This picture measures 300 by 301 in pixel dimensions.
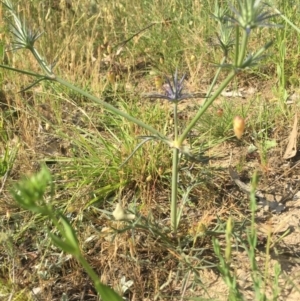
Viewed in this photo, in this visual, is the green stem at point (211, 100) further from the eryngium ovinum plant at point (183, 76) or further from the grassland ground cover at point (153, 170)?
the grassland ground cover at point (153, 170)

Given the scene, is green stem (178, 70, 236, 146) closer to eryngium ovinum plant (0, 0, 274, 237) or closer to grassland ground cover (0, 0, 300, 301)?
eryngium ovinum plant (0, 0, 274, 237)

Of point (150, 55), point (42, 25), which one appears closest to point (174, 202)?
point (150, 55)

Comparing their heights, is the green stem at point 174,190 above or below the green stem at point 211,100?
below

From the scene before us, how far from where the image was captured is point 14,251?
1.51m

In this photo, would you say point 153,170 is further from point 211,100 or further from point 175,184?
point 211,100

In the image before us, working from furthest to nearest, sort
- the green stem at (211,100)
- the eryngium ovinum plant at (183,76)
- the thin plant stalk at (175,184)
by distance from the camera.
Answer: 1. the thin plant stalk at (175,184)
2. the green stem at (211,100)
3. the eryngium ovinum plant at (183,76)

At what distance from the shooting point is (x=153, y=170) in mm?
1786

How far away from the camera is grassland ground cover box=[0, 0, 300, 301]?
1.43 meters

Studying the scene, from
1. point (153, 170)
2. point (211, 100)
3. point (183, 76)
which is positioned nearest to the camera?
point (211, 100)

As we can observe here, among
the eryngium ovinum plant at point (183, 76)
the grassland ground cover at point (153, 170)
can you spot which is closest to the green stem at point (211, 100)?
the eryngium ovinum plant at point (183, 76)

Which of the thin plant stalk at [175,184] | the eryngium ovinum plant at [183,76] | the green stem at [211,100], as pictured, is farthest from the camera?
the thin plant stalk at [175,184]

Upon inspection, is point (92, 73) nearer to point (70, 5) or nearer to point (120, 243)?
point (70, 5)

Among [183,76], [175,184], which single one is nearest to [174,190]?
[175,184]

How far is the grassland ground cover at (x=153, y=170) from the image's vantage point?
143 cm
